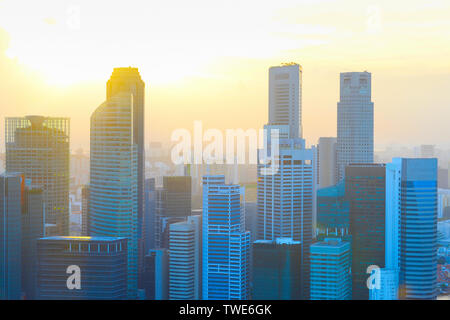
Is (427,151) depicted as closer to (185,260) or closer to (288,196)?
(288,196)

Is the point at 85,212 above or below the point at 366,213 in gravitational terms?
below

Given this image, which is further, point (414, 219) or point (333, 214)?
point (333, 214)

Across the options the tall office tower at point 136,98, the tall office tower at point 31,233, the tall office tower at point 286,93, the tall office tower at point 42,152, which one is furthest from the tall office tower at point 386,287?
the tall office tower at point 42,152

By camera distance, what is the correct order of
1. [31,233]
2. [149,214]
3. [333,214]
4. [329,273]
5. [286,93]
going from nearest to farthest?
[329,273]
[31,233]
[333,214]
[149,214]
[286,93]

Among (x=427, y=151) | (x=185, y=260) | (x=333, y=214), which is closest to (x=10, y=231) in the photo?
(x=185, y=260)

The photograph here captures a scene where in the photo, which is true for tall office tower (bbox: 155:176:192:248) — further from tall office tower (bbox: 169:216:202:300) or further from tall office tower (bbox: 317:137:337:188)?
tall office tower (bbox: 317:137:337:188)

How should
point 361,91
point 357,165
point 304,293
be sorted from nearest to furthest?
point 304,293
point 357,165
point 361,91
